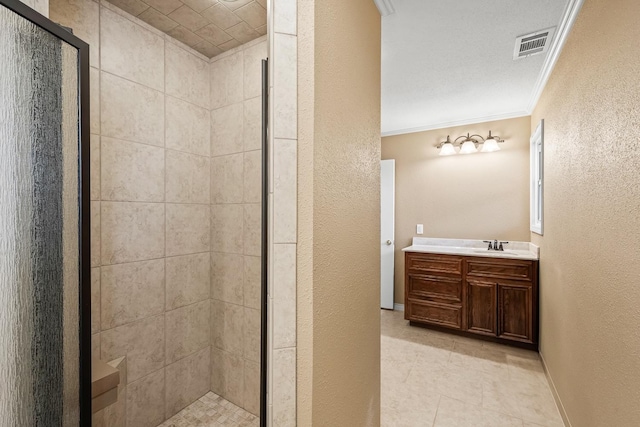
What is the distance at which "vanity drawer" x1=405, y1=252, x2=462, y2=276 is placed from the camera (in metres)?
3.44

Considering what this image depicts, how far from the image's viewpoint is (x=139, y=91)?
1853mm

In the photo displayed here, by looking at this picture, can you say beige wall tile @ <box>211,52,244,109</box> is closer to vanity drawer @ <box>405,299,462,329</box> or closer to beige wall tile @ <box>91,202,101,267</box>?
beige wall tile @ <box>91,202,101,267</box>

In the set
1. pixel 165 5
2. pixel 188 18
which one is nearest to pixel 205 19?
pixel 188 18

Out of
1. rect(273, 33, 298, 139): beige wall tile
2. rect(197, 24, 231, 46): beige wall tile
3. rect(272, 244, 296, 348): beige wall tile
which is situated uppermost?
rect(197, 24, 231, 46): beige wall tile

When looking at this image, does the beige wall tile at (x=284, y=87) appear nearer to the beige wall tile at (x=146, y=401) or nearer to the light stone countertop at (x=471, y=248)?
the beige wall tile at (x=146, y=401)

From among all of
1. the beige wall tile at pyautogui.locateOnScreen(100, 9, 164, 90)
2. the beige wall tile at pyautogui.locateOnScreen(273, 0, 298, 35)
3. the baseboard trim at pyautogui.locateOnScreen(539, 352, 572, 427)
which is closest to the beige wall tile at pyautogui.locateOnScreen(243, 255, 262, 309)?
the beige wall tile at pyautogui.locateOnScreen(100, 9, 164, 90)

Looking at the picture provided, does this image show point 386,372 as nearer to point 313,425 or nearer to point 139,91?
Answer: point 313,425

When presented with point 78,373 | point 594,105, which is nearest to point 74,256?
point 78,373

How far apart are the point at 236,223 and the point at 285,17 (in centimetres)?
147

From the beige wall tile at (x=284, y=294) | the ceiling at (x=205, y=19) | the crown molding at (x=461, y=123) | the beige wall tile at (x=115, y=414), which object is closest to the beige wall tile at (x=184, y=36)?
the ceiling at (x=205, y=19)

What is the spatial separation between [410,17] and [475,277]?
2.73 m

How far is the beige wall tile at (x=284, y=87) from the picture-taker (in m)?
0.96

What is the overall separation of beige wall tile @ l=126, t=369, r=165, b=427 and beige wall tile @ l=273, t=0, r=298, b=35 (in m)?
2.12

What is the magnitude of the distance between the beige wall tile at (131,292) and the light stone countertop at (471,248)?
2.82 meters
